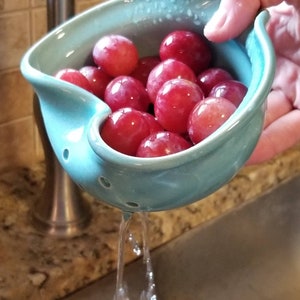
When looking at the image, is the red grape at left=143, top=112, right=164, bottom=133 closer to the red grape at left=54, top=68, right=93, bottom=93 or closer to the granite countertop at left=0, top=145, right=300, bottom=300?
the red grape at left=54, top=68, right=93, bottom=93

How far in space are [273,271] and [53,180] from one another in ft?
0.85

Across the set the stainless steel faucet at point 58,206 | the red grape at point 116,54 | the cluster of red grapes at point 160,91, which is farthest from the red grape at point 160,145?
the stainless steel faucet at point 58,206

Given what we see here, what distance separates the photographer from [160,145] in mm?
359

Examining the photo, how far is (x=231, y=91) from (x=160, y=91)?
0.15ft

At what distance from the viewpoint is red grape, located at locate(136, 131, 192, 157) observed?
357 millimetres

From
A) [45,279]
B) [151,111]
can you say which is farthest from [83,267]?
[151,111]

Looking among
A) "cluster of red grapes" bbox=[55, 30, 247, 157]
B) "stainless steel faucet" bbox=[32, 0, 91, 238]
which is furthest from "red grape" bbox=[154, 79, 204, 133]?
"stainless steel faucet" bbox=[32, 0, 91, 238]

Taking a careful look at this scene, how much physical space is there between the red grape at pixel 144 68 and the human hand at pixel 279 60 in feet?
0.17

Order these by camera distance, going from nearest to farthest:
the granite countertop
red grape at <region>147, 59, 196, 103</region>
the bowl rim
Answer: the bowl rim → red grape at <region>147, 59, 196, 103</region> → the granite countertop

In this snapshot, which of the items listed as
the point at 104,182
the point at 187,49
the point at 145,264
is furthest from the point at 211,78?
the point at 145,264

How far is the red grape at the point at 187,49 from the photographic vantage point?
1.54 feet

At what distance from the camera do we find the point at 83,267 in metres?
0.59

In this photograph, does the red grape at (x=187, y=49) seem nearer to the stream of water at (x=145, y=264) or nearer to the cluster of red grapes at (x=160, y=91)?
the cluster of red grapes at (x=160, y=91)

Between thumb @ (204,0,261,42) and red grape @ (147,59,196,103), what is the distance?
0.03m
